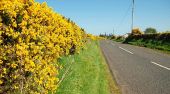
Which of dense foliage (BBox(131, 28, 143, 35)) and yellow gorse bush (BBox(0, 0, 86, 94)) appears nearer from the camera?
yellow gorse bush (BBox(0, 0, 86, 94))

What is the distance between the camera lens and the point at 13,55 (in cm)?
515

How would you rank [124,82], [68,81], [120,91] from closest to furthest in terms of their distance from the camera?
[68,81] < [120,91] < [124,82]

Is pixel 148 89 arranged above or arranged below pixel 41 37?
below

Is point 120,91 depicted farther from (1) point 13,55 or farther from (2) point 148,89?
(1) point 13,55

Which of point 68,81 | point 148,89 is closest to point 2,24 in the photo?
point 68,81

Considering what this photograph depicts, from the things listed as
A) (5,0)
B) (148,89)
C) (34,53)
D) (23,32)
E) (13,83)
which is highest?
(5,0)

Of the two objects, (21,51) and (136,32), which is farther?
(136,32)

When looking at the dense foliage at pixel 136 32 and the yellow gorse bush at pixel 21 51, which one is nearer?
the yellow gorse bush at pixel 21 51

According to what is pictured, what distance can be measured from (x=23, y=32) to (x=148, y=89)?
17.1 feet

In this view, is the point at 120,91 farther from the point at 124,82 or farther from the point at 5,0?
the point at 5,0

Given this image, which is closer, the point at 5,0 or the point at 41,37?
the point at 5,0

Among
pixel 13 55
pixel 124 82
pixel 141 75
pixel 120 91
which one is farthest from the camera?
pixel 141 75

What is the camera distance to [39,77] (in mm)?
5625

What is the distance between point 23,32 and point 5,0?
0.64m
